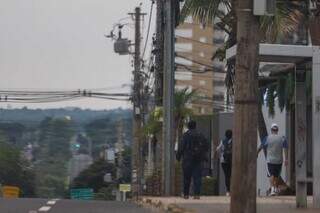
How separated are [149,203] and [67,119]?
151ft

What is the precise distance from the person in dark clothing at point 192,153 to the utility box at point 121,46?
32.3 metres

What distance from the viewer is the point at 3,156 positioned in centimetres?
6166

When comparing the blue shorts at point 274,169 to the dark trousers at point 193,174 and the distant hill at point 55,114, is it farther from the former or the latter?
the distant hill at point 55,114

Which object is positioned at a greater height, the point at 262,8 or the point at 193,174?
the point at 262,8

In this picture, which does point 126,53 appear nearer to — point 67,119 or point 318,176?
point 67,119

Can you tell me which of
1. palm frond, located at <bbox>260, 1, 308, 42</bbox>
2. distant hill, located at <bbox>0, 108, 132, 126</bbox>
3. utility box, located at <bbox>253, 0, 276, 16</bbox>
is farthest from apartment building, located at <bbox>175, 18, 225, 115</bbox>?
utility box, located at <bbox>253, 0, 276, 16</bbox>

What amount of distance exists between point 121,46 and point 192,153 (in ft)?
108

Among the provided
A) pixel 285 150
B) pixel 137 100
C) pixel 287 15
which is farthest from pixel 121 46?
pixel 287 15

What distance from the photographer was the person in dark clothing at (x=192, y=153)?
55.8ft

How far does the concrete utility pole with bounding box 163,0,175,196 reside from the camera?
21484 mm

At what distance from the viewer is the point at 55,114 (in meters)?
60.8

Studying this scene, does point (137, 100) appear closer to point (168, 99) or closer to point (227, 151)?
point (168, 99)

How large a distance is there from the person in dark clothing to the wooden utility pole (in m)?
7.07

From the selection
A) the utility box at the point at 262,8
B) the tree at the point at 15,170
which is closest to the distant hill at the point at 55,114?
the tree at the point at 15,170
